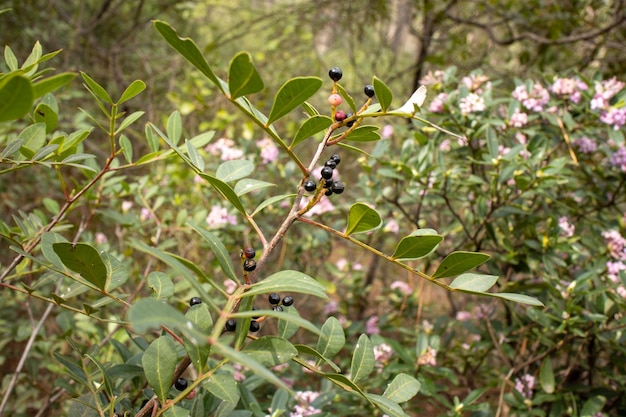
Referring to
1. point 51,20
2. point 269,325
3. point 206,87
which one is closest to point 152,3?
point 51,20

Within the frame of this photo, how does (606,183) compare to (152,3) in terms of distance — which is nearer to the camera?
(606,183)

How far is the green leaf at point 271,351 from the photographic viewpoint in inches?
22.5

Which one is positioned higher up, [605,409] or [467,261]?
[467,261]

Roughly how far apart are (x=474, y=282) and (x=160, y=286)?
1.43 feet

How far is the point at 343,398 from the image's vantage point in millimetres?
1549

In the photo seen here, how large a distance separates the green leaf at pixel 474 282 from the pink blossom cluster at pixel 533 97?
1230 mm

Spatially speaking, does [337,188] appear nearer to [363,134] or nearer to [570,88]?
[363,134]

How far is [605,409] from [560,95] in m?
1.04

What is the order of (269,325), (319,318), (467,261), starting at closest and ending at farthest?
1. (467,261)
2. (269,325)
3. (319,318)

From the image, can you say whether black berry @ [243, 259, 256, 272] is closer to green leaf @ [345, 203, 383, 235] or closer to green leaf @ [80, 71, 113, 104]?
green leaf @ [345, 203, 383, 235]

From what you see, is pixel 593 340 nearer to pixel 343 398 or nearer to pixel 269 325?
pixel 343 398

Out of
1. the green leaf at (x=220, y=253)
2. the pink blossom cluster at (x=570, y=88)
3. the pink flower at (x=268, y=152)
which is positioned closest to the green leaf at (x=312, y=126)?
the green leaf at (x=220, y=253)

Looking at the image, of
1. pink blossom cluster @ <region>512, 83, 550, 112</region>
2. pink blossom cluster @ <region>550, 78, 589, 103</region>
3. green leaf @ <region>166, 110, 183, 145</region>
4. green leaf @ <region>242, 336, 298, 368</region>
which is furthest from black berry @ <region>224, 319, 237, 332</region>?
pink blossom cluster @ <region>550, 78, 589, 103</region>

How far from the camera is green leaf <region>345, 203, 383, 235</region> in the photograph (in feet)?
2.01
